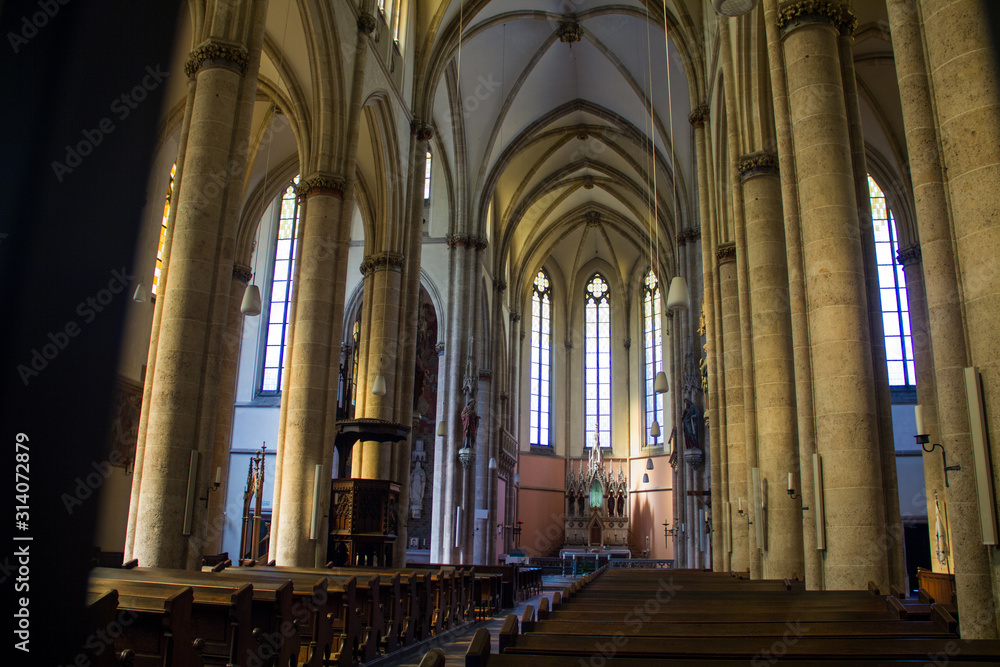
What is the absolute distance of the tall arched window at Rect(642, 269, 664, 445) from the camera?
116 feet

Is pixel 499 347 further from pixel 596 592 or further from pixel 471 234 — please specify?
pixel 596 592

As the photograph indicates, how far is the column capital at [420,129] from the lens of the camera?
18.2 metres

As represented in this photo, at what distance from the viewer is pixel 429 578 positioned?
9.03 meters

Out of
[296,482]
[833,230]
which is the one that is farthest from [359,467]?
[833,230]

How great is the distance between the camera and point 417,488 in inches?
1107

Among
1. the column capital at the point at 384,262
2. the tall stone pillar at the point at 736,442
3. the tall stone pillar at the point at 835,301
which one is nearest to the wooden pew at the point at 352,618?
the tall stone pillar at the point at 835,301

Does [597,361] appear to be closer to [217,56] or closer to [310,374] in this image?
[310,374]

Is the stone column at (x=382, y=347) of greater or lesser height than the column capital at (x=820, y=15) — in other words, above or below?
below

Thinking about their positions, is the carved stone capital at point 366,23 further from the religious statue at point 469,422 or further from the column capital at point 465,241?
the religious statue at point 469,422

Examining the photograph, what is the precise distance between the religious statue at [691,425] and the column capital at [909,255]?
6387mm

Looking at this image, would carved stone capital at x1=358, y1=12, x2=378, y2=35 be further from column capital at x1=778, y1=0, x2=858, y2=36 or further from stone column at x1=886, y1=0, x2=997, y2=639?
stone column at x1=886, y1=0, x2=997, y2=639

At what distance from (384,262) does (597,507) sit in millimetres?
21064

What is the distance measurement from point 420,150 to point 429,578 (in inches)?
469

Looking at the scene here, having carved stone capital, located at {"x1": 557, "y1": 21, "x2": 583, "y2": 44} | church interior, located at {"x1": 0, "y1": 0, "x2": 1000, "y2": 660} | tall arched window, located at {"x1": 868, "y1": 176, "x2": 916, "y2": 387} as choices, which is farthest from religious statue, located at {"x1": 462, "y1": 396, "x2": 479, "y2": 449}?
tall arched window, located at {"x1": 868, "y1": 176, "x2": 916, "y2": 387}
